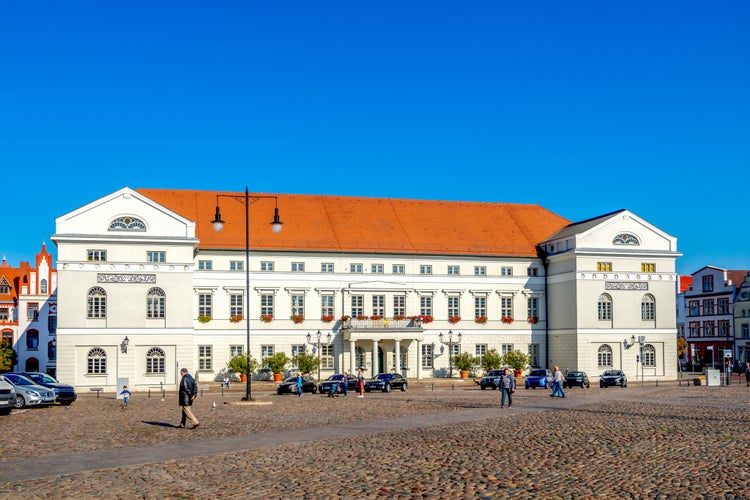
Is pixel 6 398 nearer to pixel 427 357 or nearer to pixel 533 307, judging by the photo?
pixel 427 357

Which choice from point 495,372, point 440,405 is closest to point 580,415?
point 440,405

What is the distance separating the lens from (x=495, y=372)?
54.7 m

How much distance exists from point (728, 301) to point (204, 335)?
201 ft

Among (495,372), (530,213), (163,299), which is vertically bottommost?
(495,372)

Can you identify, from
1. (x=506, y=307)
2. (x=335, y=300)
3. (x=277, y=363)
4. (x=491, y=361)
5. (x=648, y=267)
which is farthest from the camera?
(x=506, y=307)

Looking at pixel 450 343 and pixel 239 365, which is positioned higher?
pixel 450 343

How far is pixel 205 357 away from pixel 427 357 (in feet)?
53.7

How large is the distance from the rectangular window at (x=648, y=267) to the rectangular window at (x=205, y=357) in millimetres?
32298

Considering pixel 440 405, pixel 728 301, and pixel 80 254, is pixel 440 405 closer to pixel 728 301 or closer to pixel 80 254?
pixel 80 254

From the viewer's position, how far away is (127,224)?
186 feet

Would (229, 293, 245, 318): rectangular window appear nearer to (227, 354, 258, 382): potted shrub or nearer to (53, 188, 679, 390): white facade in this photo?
(53, 188, 679, 390): white facade

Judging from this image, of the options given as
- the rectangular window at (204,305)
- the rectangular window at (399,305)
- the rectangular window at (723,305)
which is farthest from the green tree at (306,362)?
the rectangular window at (723,305)

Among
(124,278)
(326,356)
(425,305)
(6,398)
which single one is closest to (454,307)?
(425,305)

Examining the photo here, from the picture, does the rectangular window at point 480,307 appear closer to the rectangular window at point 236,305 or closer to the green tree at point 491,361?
the green tree at point 491,361
